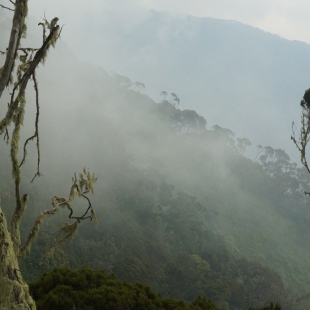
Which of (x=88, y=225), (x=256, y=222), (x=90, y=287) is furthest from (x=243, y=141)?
(x=90, y=287)

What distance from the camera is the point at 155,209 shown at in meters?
32.5

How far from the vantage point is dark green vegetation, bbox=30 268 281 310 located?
259 inches

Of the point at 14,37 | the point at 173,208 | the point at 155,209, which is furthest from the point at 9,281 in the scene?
the point at 173,208

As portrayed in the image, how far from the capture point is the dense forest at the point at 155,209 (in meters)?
19.8

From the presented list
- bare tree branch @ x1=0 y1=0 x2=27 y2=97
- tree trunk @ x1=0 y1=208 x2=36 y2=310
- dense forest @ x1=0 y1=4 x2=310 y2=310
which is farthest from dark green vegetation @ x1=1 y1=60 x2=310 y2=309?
bare tree branch @ x1=0 y1=0 x2=27 y2=97

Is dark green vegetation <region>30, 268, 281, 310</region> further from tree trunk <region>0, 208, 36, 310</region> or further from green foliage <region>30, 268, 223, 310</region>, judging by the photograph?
tree trunk <region>0, 208, 36, 310</region>

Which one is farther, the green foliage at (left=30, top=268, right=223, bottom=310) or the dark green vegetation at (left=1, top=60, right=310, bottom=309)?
the dark green vegetation at (left=1, top=60, right=310, bottom=309)

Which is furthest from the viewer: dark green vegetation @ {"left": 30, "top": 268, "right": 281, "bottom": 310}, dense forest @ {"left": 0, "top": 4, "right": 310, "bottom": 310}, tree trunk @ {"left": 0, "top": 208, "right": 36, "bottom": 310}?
dense forest @ {"left": 0, "top": 4, "right": 310, "bottom": 310}

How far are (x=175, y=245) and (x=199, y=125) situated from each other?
3492 centimetres

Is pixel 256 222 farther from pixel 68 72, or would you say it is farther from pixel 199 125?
pixel 68 72

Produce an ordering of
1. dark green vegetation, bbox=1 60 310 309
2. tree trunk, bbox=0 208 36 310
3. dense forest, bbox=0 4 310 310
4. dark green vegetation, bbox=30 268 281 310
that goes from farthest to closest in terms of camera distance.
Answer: dark green vegetation, bbox=1 60 310 309 → dense forest, bbox=0 4 310 310 → dark green vegetation, bbox=30 268 281 310 → tree trunk, bbox=0 208 36 310

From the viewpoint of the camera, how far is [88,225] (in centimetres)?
2444

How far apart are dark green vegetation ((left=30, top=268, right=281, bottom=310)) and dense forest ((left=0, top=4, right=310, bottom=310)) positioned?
3cm

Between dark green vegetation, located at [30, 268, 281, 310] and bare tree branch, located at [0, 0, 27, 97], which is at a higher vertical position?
bare tree branch, located at [0, 0, 27, 97]
